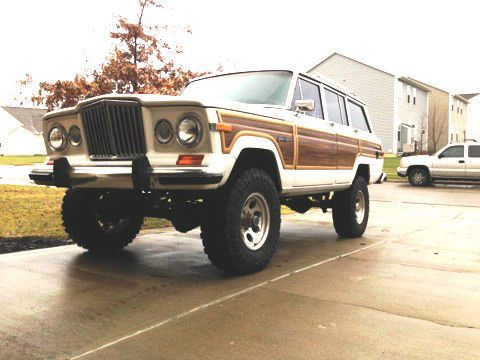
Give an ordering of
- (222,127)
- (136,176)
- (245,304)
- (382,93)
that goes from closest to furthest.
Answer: (245,304), (136,176), (222,127), (382,93)

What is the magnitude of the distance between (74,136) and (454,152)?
17.6 m

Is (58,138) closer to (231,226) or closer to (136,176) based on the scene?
(136,176)

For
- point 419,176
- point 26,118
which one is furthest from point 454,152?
point 26,118

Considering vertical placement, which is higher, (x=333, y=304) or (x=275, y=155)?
(x=275, y=155)

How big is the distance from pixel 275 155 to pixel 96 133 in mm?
1788

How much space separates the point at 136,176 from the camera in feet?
13.0

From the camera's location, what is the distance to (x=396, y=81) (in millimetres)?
32938

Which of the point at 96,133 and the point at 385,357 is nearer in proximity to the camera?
the point at 385,357

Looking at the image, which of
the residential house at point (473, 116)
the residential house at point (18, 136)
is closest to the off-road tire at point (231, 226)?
the residential house at point (473, 116)

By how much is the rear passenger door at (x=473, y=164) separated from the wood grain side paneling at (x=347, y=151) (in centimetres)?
1352

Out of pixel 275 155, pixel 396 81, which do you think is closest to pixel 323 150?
pixel 275 155

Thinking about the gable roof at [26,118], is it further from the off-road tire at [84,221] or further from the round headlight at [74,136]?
the round headlight at [74,136]

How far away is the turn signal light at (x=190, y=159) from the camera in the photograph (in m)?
3.98

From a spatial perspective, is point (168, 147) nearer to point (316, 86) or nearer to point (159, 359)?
point (159, 359)
